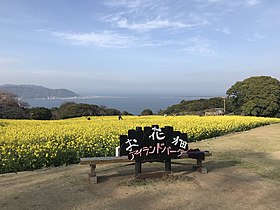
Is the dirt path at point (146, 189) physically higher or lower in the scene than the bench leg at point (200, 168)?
lower

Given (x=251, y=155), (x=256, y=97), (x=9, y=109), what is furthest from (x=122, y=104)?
(x=251, y=155)

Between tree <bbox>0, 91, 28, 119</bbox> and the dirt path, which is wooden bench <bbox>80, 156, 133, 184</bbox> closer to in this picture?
the dirt path

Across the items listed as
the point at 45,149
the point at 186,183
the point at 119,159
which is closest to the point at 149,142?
the point at 119,159

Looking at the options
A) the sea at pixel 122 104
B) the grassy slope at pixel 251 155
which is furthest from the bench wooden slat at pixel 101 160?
the sea at pixel 122 104

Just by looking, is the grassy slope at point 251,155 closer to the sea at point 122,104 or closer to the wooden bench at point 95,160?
the wooden bench at point 95,160

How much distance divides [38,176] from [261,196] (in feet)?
12.9

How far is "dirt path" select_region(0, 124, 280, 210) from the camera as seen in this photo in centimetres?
419

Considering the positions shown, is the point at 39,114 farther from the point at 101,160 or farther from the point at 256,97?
the point at 101,160

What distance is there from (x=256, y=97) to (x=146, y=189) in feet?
91.2

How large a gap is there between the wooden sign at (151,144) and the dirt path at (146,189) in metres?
0.44

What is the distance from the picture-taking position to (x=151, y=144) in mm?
5043

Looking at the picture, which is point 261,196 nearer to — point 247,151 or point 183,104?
point 247,151

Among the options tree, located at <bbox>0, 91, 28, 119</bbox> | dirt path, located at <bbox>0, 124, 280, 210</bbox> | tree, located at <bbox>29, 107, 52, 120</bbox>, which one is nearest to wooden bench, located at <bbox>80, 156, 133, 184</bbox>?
dirt path, located at <bbox>0, 124, 280, 210</bbox>

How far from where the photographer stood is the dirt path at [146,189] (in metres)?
4.19
